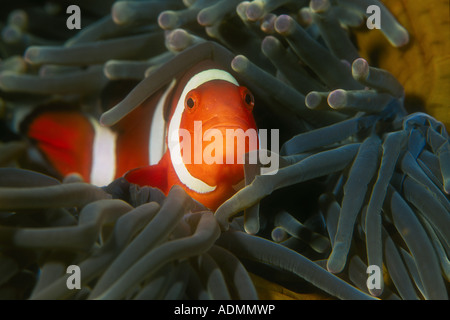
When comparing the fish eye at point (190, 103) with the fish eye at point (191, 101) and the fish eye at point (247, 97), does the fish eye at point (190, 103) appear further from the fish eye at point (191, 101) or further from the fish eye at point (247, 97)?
the fish eye at point (247, 97)

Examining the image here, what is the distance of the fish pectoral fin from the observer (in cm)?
114

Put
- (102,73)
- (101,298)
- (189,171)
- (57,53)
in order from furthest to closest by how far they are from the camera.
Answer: (102,73) < (57,53) < (189,171) < (101,298)

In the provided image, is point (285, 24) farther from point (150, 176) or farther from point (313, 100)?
point (150, 176)

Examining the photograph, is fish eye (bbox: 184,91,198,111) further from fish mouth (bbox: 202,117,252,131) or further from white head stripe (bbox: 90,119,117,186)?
white head stripe (bbox: 90,119,117,186)

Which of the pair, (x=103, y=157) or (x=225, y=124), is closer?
(x=225, y=124)

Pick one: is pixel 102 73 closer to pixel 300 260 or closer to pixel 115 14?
pixel 115 14

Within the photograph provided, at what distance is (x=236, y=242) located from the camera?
836mm

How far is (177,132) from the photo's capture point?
117 cm

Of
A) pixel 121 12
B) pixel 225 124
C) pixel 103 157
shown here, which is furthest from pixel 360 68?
pixel 103 157

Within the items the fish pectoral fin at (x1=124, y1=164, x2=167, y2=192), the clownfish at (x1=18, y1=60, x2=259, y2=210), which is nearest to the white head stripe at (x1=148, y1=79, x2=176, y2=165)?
the clownfish at (x1=18, y1=60, x2=259, y2=210)

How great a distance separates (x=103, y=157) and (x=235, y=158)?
0.63 metres
